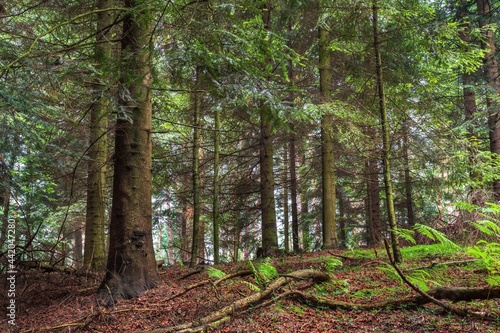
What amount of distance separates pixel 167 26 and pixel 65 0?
4571mm

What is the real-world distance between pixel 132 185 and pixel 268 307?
2836 millimetres

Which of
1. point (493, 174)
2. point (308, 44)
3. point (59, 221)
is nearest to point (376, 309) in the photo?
point (493, 174)

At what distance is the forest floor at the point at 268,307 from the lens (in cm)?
347

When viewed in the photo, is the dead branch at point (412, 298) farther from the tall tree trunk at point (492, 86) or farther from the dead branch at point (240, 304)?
the tall tree trunk at point (492, 86)

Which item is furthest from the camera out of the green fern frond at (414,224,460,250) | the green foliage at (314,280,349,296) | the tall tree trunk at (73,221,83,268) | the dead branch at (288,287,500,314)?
the tall tree trunk at (73,221,83,268)

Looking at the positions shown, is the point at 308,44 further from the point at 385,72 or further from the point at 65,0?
the point at 65,0

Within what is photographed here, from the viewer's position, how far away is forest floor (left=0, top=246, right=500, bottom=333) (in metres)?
3.47

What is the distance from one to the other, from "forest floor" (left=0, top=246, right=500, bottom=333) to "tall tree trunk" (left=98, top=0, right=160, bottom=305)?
1.03 ft

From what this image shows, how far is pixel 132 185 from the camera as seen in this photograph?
5309mm

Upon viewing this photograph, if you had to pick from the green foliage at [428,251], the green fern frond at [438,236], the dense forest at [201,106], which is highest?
the dense forest at [201,106]

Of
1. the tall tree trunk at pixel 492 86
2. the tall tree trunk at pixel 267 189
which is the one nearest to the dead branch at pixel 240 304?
the tall tree trunk at pixel 267 189

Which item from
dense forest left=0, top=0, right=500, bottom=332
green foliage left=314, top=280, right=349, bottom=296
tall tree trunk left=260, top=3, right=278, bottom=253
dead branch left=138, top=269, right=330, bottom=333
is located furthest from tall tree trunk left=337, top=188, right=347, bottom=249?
dead branch left=138, top=269, right=330, bottom=333

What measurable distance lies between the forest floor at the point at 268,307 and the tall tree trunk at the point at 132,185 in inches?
12.4

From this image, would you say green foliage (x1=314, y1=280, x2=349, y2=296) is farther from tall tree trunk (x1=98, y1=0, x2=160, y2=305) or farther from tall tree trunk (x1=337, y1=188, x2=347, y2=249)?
tall tree trunk (x1=337, y1=188, x2=347, y2=249)
